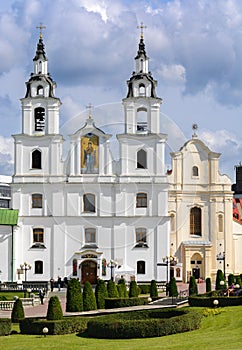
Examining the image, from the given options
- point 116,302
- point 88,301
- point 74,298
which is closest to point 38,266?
point 116,302

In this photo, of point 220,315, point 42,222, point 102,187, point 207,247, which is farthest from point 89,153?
point 220,315

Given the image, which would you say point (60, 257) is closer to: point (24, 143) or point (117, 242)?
point (117, 242)

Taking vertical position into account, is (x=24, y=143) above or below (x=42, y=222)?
above

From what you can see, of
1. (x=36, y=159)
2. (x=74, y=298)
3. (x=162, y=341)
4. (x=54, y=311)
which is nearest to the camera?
(x=162, y=341)

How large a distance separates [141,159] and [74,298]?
2763 cm

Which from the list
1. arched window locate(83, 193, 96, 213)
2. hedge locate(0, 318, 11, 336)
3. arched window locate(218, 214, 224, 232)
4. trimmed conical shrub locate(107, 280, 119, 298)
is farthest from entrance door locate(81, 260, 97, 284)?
hedge locate(0, 318, 11, 336)

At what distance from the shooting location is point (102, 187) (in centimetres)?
6419

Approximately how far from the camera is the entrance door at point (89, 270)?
208 ft

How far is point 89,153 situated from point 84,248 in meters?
7.82

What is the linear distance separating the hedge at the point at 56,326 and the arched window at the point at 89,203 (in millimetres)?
34274

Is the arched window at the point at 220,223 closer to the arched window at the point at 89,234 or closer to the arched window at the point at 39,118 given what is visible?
the arched window at the point at 89,234

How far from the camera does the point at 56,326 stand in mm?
29609

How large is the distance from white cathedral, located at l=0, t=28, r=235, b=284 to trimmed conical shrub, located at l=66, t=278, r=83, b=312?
940 inches

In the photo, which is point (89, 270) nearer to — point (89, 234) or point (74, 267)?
point (74, 267)
